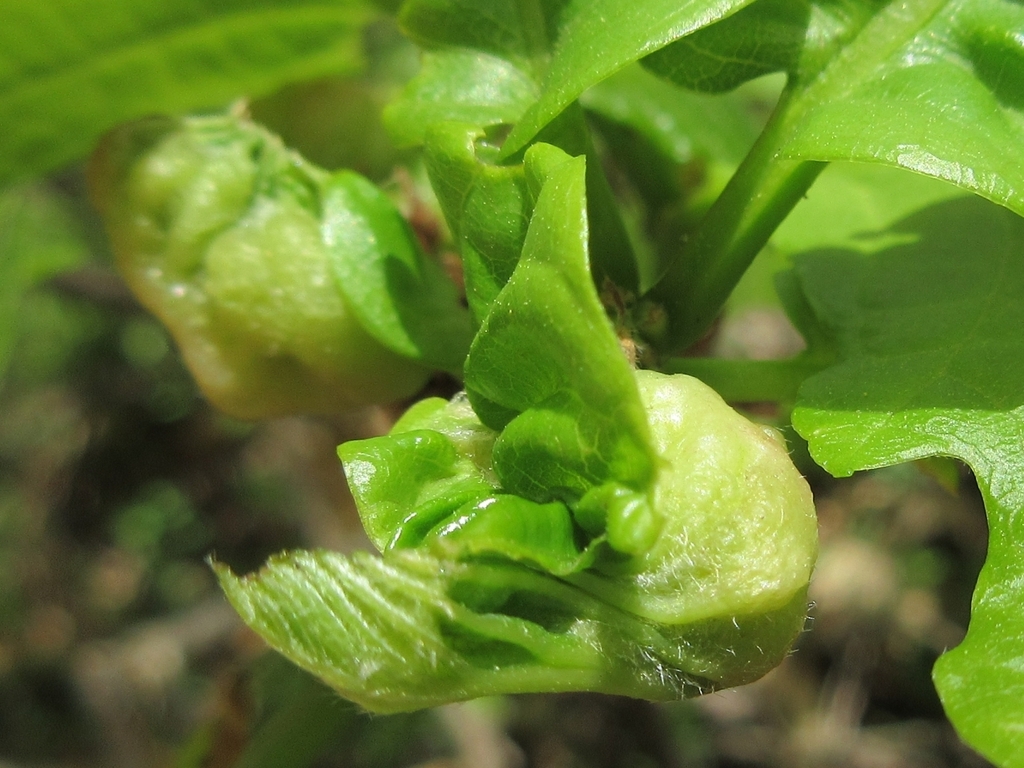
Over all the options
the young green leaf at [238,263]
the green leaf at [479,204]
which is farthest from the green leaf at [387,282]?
the green leaf at [479,204]

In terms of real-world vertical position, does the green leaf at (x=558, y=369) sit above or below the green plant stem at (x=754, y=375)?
above

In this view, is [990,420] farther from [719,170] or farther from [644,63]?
[719,170]

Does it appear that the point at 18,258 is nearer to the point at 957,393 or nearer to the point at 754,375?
the point at 754,375

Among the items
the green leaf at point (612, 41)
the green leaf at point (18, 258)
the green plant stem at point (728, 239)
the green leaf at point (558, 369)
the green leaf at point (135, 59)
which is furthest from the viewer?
the green leaf at point (18, 258)

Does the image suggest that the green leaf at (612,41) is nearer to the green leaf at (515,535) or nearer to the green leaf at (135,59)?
the green leaf at (515,535)

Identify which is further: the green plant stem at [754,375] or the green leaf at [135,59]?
the green leaf at [135,59]

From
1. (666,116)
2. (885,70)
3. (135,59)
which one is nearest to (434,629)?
(885,70)

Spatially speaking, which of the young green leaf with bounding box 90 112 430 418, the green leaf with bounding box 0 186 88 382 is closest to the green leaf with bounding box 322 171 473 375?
the young green leaf with bounding box 90 112 430 418
